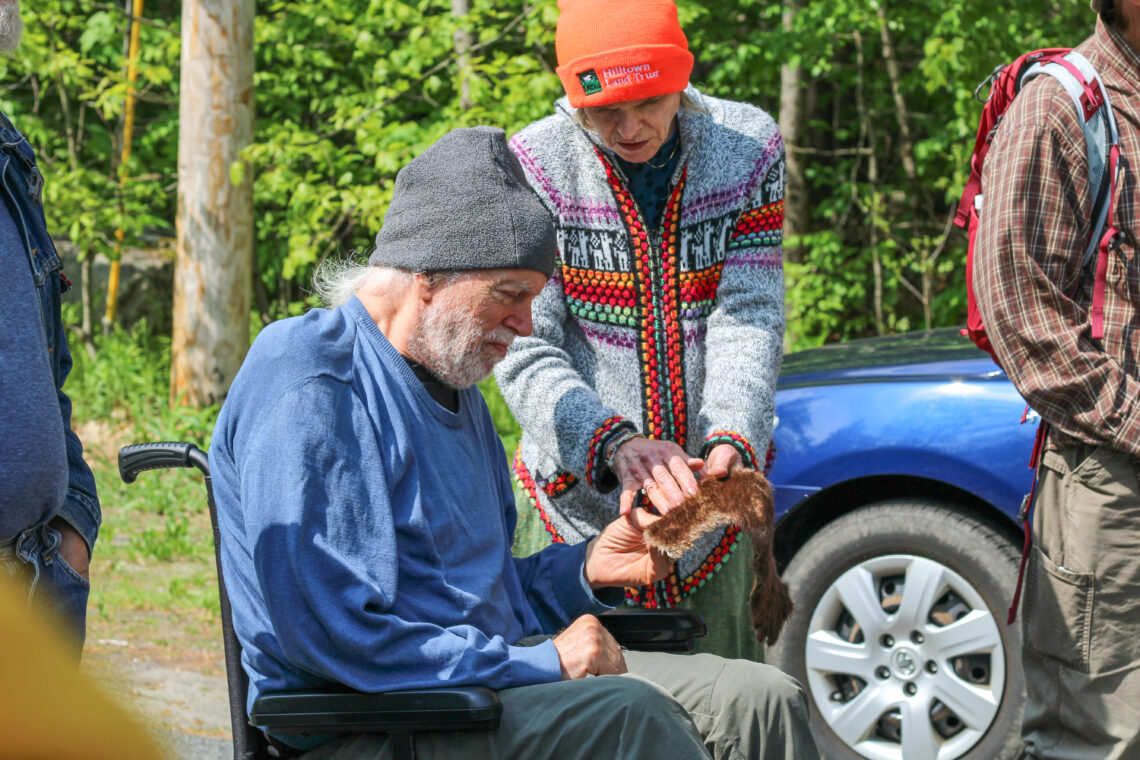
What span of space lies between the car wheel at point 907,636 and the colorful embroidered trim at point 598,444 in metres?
1.52

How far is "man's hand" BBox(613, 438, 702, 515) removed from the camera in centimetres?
257

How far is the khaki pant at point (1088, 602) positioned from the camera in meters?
2.76

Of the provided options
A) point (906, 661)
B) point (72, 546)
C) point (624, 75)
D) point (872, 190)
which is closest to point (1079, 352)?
point (624, 75)

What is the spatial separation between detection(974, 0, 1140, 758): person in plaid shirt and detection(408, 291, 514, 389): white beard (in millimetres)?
1176

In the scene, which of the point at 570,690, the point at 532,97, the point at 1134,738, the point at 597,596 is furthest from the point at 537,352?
the point at 532,97

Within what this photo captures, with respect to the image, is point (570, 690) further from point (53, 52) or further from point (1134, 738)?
point (53, 52)

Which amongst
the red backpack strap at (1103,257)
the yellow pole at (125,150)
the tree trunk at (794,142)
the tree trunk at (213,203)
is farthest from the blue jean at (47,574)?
the tree trunk at (794,142)

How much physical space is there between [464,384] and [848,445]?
6.29 ft

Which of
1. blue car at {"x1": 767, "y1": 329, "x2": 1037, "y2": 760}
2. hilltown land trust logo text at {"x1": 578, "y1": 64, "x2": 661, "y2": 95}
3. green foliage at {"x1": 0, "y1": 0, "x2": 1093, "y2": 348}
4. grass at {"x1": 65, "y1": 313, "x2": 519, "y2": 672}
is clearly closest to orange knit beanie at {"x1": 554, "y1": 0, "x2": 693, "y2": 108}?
hilltown land trust logo text at {"x1": 578, "y1": 64, "x2": 661, "y2": 95}

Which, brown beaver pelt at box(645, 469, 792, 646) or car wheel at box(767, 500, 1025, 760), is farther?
car wheel at box(767, 500, 1025, 760)

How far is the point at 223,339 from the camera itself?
7.74 m

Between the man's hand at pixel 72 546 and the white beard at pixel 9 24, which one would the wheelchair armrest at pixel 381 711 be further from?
the white beard at pixel 9 24

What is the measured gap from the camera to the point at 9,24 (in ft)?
7.07

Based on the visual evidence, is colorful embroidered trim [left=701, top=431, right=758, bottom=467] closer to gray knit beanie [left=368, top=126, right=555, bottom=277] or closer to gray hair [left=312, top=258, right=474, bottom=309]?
gray knit beanie [left=368, top=126, right=555, bottom=277]
